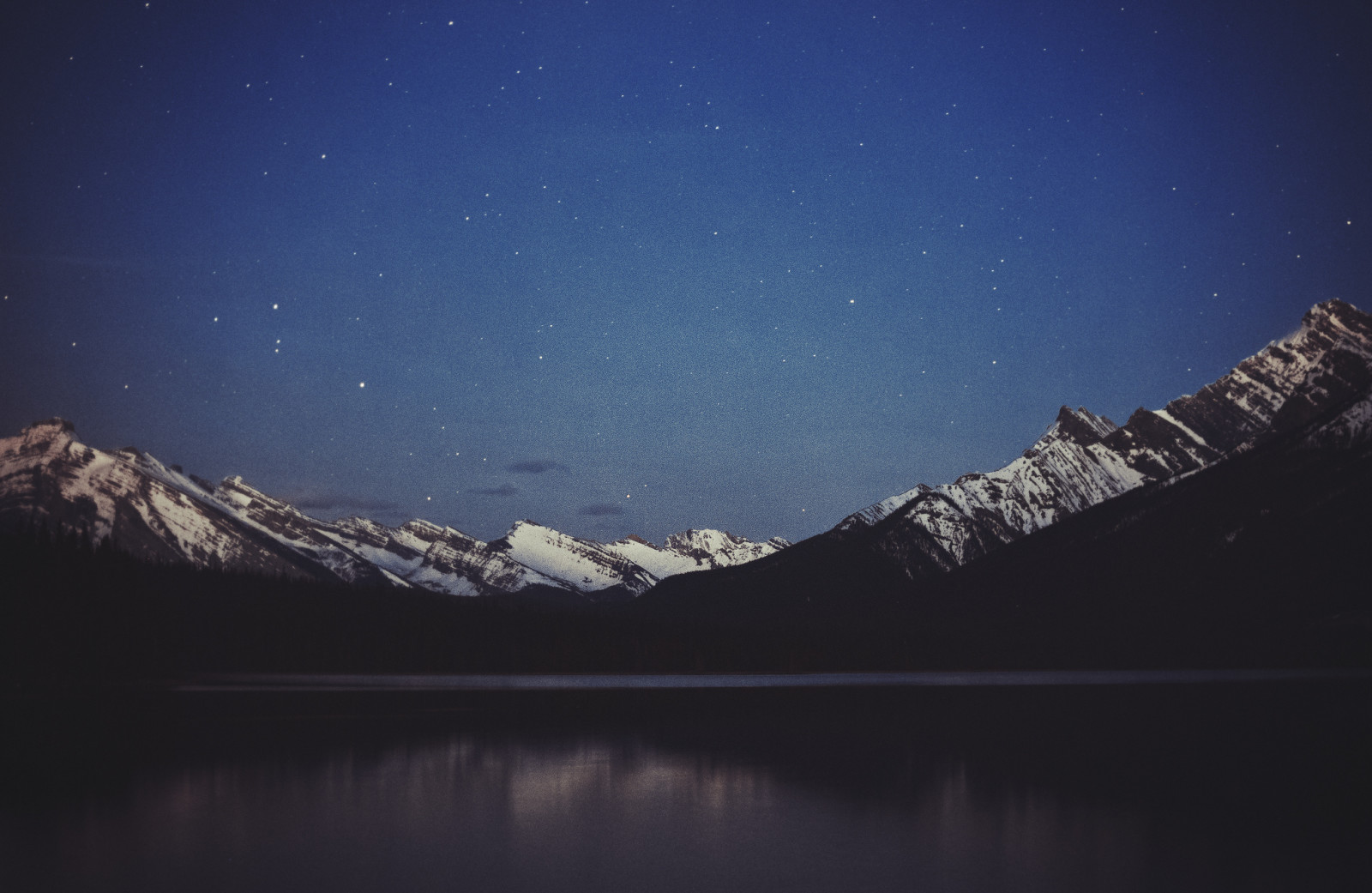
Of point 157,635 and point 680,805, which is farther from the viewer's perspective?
point 157,635

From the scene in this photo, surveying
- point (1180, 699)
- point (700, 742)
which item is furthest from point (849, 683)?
point (700, 742)

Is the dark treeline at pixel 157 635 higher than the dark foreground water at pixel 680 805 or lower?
higher

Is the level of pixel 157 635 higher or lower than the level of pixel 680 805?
higher

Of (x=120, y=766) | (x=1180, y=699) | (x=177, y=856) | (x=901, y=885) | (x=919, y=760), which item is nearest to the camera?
(x=901, y=885)

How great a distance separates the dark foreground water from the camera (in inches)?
985

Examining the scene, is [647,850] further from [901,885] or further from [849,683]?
[849,683]

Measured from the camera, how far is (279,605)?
19662 cm

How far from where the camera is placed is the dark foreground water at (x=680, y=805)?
25016 millimetres

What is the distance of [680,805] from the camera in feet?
117

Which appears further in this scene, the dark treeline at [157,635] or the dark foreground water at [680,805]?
the dark treeline at [157,635]

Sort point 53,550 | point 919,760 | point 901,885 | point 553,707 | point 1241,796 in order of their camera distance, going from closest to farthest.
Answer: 1. point 901,885
2. point 1241,796
3. point 919,760
4. point 553,707
5. point 53,550

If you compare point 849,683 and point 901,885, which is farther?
point 849,683

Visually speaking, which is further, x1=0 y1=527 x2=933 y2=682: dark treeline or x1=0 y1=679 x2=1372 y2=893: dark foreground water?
x1=0 y1=527 x2=933 y2=682: dark treeline

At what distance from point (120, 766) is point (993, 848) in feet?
122
